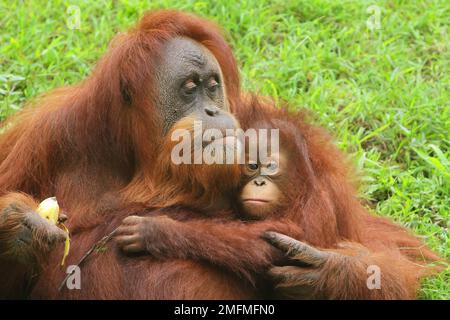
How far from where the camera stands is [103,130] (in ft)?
13.3

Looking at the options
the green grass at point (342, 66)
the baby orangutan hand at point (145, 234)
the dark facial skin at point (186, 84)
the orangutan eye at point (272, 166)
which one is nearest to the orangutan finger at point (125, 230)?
the baby orangutan hand at point (145, 234)

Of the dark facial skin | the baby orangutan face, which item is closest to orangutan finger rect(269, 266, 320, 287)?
the baby orangutan face

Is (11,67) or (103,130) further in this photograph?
(11,67)

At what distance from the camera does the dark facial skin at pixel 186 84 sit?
157 inches

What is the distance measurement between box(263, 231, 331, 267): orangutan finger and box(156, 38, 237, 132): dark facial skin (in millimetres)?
537

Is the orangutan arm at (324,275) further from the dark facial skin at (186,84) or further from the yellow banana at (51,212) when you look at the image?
the yellow banana at (51,212)

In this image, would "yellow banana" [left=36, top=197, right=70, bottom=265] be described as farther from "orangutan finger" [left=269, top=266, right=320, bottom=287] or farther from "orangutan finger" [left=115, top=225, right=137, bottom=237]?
"orangutan finger" [left=269, top=266, right=320, bottom=287]

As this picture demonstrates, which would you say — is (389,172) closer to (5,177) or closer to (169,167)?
(169,167)

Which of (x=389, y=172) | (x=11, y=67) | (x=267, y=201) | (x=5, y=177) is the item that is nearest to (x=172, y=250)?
(x=267, y=201)

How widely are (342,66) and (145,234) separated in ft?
8.73

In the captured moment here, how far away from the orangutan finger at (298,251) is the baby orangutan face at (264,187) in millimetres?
168

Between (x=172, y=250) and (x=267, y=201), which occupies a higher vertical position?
(x=267, y=201)

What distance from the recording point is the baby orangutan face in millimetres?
3918
